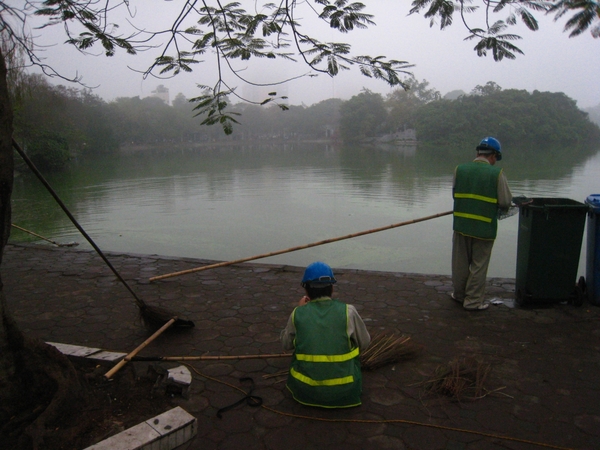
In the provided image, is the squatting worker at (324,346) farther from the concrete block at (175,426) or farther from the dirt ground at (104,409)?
the dirt ground at (104,409)

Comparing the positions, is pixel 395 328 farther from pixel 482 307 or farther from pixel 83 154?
pixel 83 154

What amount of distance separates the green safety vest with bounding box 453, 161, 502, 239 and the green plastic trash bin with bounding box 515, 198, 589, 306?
0.33 m

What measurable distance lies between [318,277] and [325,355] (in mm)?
438

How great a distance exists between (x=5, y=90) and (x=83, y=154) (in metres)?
56.5

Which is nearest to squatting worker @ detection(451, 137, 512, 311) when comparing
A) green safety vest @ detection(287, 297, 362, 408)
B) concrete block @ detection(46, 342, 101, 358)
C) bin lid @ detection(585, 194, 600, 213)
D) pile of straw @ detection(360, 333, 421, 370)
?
bin lid @ detection(585, 194, 600, 213)

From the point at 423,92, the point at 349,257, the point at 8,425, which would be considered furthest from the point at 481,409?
the point at 423,92

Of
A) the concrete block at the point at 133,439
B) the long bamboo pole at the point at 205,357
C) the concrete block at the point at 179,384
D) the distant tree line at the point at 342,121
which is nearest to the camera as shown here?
the concrete block at the point at 133,439

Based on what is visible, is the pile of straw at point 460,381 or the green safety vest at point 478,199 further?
the green safety vest at point 478,199

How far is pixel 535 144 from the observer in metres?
61.4

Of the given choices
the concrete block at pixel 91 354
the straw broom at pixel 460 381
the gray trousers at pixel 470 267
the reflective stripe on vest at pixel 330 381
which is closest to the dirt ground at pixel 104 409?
the concrete block at pixel 91 354

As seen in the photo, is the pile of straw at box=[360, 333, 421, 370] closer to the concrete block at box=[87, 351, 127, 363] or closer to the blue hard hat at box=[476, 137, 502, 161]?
the concrete block at box=[87, 351, 127, 363]

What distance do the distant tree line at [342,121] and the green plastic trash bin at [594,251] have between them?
25.6 metres

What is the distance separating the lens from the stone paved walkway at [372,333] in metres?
2.65

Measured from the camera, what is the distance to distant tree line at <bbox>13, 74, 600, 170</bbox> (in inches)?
1280
